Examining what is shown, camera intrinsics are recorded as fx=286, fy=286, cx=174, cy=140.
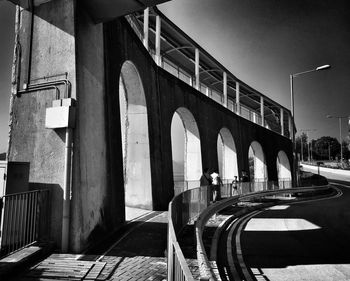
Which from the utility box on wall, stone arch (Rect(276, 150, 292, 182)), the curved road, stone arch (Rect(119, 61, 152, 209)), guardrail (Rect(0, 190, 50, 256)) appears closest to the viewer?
guardrail (Rect(0, 190, 50, 256))

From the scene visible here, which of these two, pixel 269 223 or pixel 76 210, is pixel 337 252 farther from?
pixel 76 210

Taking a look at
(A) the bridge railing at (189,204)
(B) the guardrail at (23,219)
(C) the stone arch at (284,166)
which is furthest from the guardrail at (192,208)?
(C) the stone arch at (284,166)

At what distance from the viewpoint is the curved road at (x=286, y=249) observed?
223 inches

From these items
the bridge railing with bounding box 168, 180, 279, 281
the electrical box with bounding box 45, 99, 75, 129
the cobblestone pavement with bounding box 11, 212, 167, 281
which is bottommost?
the cobblestone pavement with bounding box 11, 212, 167, 281

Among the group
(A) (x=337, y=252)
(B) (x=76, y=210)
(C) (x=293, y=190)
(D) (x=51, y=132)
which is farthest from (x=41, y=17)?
(C) (x=293, y=190)

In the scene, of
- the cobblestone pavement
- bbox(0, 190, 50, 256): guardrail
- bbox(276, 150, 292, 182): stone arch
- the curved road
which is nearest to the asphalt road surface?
the curved road

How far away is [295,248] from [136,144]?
718 centimetres

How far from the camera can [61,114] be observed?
6.32 m

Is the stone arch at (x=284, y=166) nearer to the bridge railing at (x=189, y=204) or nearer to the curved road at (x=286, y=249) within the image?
the bridge railing at (x=189, y=204)

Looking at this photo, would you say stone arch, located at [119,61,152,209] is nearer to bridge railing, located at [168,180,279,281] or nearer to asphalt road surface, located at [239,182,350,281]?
bridge railing, located at [168,180,279,281]

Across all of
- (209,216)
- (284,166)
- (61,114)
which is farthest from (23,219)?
(284,166)

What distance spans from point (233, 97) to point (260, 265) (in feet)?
100

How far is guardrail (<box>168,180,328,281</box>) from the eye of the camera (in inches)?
112

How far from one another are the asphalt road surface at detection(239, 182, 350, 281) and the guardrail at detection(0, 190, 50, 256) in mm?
4341
